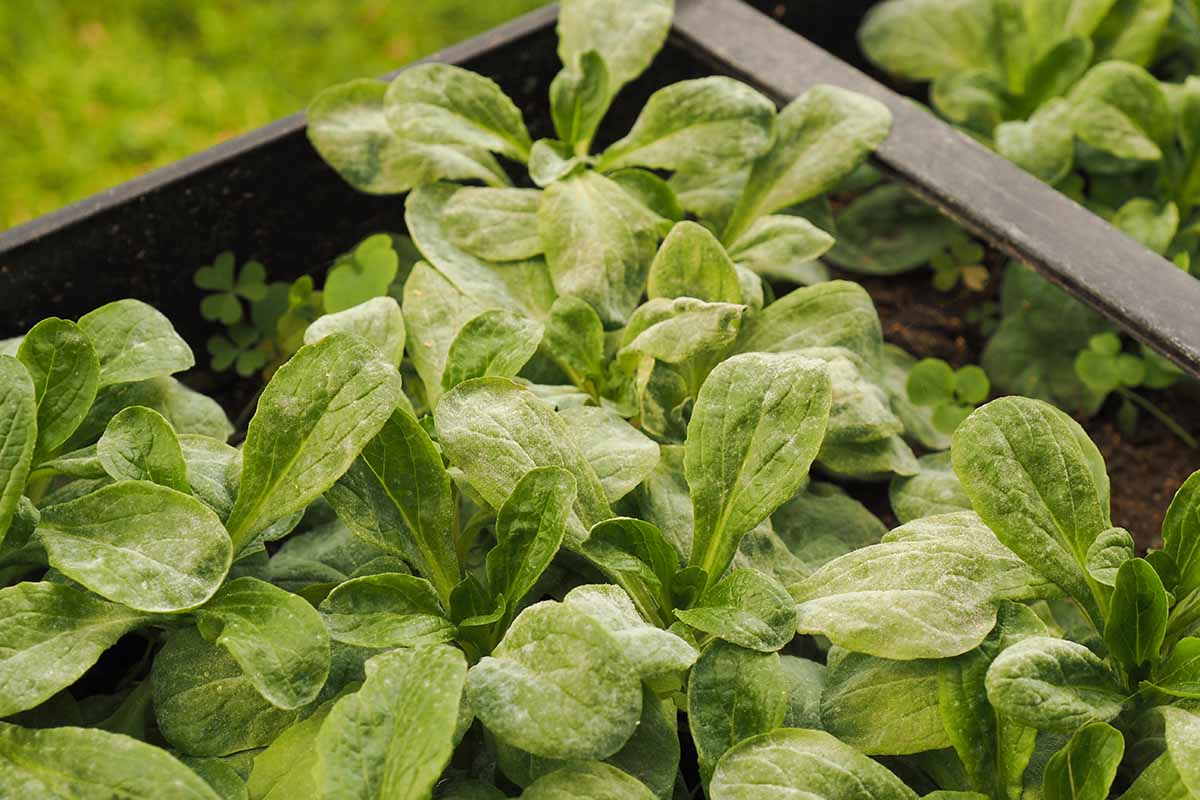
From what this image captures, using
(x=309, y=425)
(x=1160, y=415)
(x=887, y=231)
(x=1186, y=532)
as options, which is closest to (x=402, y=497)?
(x=309, y=425)

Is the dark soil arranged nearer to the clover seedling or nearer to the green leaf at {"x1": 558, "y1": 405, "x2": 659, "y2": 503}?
the clover seedling

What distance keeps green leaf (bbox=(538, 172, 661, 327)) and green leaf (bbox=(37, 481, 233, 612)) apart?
39 centimetres

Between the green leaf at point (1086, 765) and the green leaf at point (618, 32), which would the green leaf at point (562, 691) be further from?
the green leaf at point (618, 32)

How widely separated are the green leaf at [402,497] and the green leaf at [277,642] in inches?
3.7

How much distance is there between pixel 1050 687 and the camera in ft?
2.29

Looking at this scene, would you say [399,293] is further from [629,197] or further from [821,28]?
[821,28]

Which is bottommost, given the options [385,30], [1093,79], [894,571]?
[385,30]

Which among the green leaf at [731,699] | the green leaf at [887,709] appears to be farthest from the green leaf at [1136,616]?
the green leaf at [731,699]

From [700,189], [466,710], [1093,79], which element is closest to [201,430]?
[466,710]

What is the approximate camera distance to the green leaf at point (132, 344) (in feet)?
2.87

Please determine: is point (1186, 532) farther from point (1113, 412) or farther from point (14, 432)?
point (14, 432)

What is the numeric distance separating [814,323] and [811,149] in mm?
204

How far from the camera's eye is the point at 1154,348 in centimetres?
100

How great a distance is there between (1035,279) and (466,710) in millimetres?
841
